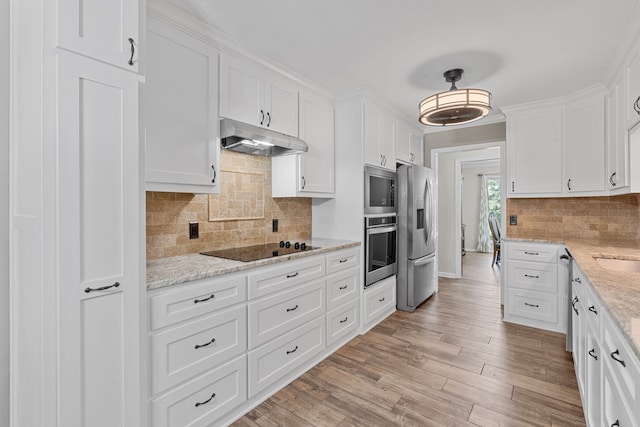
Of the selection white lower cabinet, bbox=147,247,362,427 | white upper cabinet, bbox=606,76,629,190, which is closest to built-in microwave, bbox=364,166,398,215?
white lower cabinet, bbox=147,247,362,427

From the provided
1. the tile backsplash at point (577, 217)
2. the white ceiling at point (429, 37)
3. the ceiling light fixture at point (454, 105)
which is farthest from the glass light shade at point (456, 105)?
the tile backsplash at point (577, 217)

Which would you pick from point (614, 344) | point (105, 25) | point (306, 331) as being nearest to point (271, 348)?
point (306, 331)

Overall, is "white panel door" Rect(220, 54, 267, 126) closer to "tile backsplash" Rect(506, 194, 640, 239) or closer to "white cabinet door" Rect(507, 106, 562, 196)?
"white cabinet door" Rect(507, 106, 562, 196)

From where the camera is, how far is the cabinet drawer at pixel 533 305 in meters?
3.10

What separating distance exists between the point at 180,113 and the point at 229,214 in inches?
35.3

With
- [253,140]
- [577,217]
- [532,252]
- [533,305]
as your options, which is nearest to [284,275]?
[253,140]

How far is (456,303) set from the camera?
3.94 metres

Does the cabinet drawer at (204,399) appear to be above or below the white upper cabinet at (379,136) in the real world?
below

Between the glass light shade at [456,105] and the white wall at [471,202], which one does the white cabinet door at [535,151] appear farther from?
the white wall at [471,202]

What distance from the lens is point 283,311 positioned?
7.05ft

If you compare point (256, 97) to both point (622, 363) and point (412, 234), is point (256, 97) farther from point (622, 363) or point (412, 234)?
point (622, 363)

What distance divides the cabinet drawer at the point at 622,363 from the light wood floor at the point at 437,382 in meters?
0.95

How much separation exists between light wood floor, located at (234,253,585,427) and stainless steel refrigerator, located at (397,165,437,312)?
1.25ft

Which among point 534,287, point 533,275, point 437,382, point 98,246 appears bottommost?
point 437,382
